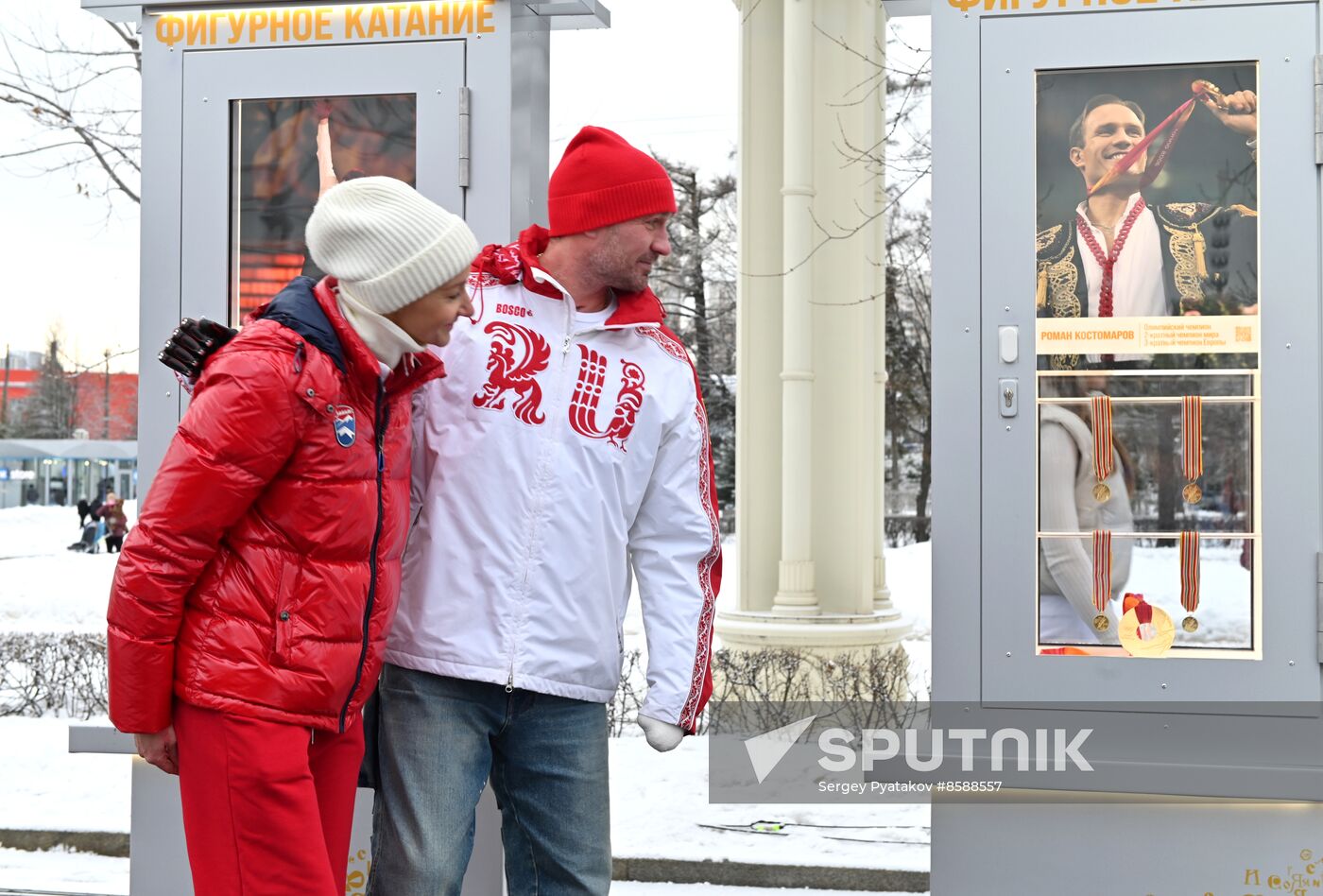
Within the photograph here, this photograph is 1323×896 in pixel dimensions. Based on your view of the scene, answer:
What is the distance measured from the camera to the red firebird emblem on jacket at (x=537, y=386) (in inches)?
113

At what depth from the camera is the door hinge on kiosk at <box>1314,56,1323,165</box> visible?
3479 mm

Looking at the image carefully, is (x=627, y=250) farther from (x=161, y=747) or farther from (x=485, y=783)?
(x=161, y=747)

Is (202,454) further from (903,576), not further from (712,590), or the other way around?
(903,576)

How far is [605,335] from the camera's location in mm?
2982

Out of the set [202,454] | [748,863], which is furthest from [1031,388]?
[748,863]

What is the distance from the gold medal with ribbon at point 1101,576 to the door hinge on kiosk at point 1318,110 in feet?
3.39

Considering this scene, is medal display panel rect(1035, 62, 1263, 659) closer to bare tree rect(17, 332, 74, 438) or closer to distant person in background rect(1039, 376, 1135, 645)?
distant person in background rect(1039, 376, 1135, 645)

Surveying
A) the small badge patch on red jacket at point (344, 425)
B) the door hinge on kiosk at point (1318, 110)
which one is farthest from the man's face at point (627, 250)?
the door hinge on kiosk at point (1318, 110)

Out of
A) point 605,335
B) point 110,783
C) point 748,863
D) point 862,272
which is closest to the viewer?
point 605,335

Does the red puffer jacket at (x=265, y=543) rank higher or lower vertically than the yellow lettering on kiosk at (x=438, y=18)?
lower

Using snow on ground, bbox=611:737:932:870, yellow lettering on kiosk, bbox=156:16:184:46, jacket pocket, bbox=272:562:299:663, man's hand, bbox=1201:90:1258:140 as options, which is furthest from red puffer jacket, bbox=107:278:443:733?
snow on ground, bbox=611:737:932:870

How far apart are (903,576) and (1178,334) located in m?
11.5

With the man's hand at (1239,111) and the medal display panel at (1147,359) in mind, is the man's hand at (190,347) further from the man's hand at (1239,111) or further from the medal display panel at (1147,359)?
the man's hand at (1239,111)

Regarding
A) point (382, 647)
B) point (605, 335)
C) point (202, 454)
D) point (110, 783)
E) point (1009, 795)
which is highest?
point (605, 335)
